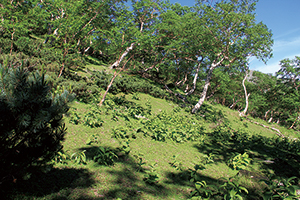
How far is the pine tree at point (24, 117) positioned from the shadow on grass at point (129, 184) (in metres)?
1.62

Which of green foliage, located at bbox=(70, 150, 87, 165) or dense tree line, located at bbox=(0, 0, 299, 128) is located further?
dense tree line, located at bbox=(0, 0, 299, 128)

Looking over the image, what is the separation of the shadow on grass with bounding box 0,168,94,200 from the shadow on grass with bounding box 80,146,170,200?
0.51 m

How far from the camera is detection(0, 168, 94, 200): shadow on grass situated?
2529mm

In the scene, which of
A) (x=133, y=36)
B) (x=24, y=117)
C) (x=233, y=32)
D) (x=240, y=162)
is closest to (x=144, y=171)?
(x=24, y=117)

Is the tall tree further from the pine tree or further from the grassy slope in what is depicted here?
the pine tree

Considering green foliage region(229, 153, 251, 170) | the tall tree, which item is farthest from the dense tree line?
green foliage region(229, 153, 251, 170)

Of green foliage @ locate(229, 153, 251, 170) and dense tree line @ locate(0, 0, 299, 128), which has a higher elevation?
dense tree line @ locate(0, 0, 299, 128)

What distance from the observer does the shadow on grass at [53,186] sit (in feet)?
8.30

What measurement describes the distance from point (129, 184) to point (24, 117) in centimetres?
272

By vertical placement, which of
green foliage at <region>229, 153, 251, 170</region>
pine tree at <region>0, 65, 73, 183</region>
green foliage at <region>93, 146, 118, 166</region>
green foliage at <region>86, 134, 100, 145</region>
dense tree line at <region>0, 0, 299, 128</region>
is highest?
dense tree line at <region>0, 0, 299, 128</region>

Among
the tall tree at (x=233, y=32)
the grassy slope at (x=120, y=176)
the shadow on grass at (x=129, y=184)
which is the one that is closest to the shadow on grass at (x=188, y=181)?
the grassy slope at (x=120, y=176)

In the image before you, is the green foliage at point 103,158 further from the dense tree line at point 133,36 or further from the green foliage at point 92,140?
the dense tree line at point 133,36

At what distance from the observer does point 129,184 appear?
149 inches

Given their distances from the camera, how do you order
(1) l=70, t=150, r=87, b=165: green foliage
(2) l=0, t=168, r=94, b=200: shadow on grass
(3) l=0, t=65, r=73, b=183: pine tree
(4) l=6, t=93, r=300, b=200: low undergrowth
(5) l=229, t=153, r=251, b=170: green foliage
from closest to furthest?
1. (3) l=0, t=65, r=73, b=183: pine tree
2. (2) l=0, t=168, r=94, b=200: shadow on grass
3. (4) l=6, t=93, r=300, b=200: low undergrowth
4. (1) l=70, t=150, r=87, b=165: green foliage
5. (5) l=229, t=153, r=251, b=170: green foliage
